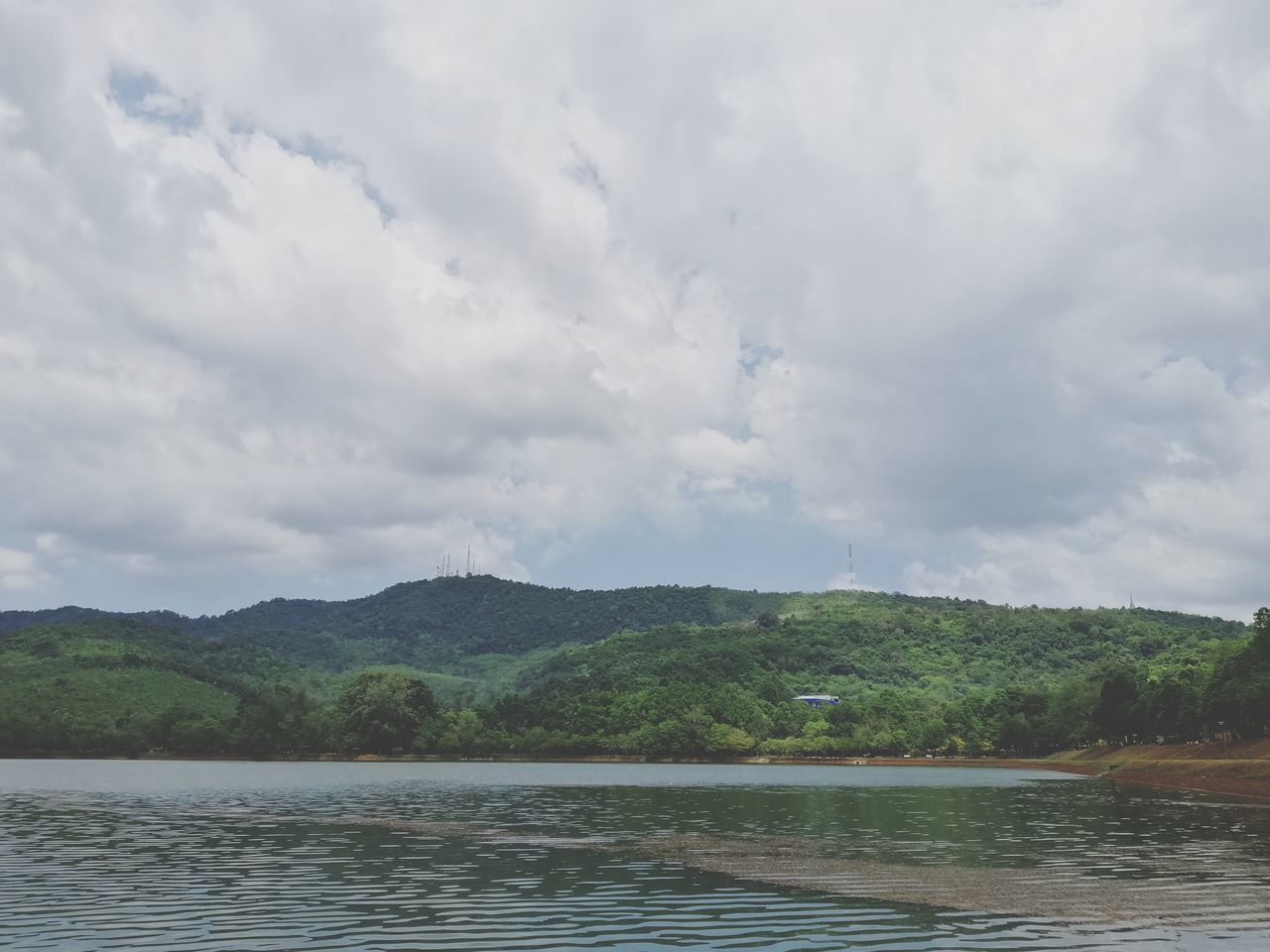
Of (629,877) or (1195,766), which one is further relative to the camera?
(1195,766)

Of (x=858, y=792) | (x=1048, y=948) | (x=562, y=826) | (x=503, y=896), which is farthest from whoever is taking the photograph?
(x=858, y=792)

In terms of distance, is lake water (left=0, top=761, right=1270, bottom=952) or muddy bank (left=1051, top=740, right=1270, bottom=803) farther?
muddy bank (left=1051, top=740, right=1270, bottom=803)

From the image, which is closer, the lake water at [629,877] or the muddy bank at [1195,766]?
the lake water at [629,877]

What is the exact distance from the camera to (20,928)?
28703 mm

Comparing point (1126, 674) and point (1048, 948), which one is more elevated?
point (1126, 674)

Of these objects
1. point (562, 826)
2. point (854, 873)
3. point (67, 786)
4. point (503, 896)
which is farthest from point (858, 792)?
point (67, 786)

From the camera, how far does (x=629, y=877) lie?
132 ft

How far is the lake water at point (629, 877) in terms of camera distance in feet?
93.1

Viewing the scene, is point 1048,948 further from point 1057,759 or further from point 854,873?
point 1057,759

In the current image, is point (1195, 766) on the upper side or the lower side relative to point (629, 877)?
upper

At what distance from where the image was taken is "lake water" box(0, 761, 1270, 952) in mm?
28391

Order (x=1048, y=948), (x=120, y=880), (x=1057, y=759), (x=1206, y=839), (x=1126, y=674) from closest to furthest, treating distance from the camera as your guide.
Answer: (x=1048, y=948), (x=120, y=880), (x=1206, y=839), (x=1126, y=674), (x=1057, y=759)

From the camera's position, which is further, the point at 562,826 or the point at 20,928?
the point at 562,826

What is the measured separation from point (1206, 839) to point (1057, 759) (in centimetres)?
14900
